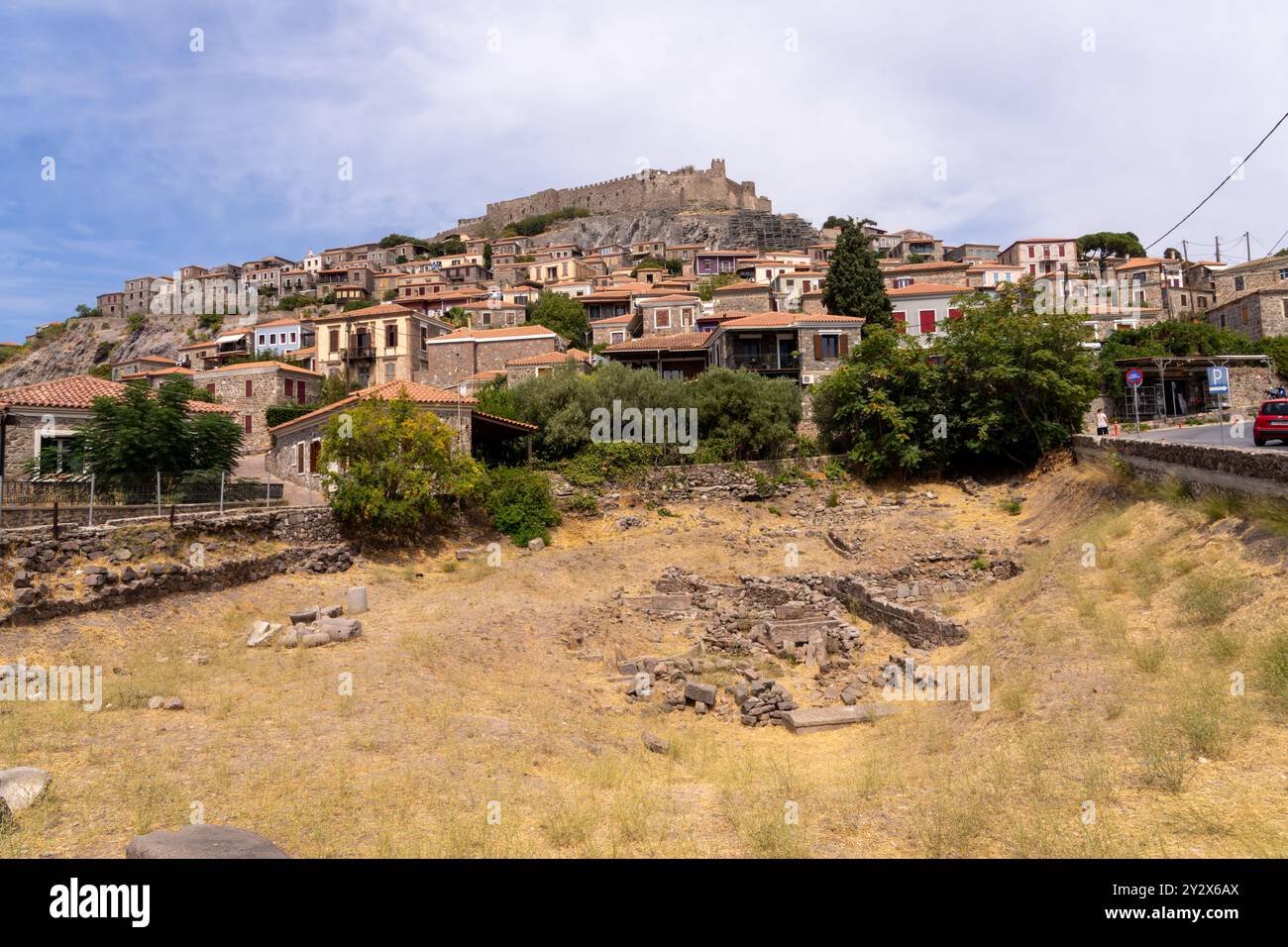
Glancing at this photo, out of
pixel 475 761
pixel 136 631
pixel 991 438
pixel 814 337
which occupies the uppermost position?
pixel 814 337

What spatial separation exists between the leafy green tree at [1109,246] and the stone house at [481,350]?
258 feet

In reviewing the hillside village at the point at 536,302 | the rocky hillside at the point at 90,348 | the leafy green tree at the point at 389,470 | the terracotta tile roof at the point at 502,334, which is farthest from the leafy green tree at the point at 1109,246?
the rocky hillside at the point at 90,348

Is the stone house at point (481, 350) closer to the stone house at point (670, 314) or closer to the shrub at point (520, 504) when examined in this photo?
the stone house at point (670, 314)

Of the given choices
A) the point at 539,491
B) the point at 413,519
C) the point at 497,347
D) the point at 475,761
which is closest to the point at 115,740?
the point at 475,761

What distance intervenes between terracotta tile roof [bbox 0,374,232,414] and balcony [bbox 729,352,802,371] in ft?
101

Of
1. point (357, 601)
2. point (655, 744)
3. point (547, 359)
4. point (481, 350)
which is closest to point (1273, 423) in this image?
point (655, 744)

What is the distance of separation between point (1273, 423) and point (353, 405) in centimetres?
3179

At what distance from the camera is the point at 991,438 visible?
31.9m

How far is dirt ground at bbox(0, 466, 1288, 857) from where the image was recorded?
781 cm

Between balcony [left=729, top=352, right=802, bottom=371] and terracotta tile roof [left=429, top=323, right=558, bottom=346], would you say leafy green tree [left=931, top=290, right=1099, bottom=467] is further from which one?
terracotta tile roof [left=429, top=323, right=558, bottom=346]

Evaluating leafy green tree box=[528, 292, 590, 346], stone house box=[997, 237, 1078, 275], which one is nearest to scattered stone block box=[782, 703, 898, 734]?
leafy green tree box=[528, 292, 590, 346]
